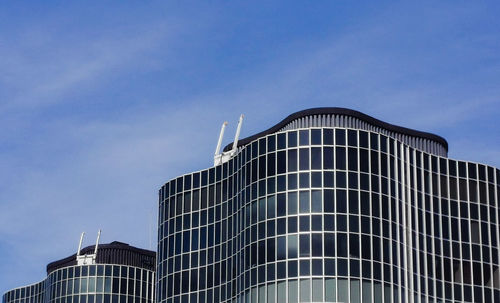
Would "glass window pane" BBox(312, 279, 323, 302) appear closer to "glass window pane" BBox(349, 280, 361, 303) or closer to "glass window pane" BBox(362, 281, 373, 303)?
"glass window pane" BBox(349, 280, 361, 303)

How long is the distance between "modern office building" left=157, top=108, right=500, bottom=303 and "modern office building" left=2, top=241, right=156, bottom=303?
3641 centimetres

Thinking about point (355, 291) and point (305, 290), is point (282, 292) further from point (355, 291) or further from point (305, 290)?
point (355, 291)

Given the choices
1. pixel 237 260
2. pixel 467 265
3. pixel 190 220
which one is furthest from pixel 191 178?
pixel 467 265

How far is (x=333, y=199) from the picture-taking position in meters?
125

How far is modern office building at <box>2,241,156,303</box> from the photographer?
573ft

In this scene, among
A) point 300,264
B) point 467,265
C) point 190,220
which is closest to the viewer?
point 300,264

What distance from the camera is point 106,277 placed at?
576 feet

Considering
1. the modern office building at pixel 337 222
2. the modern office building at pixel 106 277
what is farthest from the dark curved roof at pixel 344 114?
the modern office building at pixel 106 277

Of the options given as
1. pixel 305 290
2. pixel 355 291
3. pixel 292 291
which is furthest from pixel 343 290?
pixel 292 291

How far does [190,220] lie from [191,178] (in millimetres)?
5169

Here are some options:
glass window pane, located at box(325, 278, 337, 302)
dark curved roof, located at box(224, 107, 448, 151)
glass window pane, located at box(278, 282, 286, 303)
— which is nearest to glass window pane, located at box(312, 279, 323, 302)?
glass window pane, located at box(325, 278, 337, 302)

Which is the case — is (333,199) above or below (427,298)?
above

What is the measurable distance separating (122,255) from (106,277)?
525cm

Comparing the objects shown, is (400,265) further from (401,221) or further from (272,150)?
(272,150)
